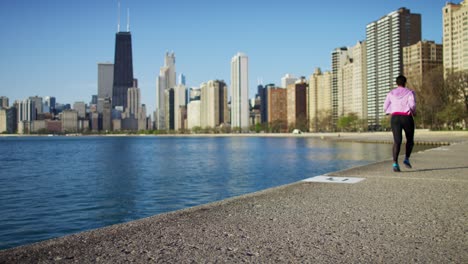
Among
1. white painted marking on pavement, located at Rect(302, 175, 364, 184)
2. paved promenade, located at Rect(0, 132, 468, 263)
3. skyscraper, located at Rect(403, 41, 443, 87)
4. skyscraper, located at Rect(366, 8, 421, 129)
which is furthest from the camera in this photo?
skyscraper, located at Rect(366, 8, 421, 129)

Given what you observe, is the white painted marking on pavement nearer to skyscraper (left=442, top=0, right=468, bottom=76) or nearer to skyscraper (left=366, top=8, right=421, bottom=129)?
skyscraper (left=442, top=0, right=468, bottom=76)

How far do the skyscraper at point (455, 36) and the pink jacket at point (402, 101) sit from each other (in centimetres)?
14444

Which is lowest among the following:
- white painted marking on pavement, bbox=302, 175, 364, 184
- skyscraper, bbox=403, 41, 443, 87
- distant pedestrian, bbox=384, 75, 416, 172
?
white painted marking on pavement, bbox=302, 175, 364, 184

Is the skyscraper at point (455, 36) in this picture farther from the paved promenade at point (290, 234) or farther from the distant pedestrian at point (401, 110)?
the paved promenade at point (290, 234)

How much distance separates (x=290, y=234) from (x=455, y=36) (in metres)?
163

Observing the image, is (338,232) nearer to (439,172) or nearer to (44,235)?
(439,172)

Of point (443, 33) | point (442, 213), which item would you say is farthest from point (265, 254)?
point (443, 33)

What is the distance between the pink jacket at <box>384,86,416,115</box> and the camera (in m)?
10.0

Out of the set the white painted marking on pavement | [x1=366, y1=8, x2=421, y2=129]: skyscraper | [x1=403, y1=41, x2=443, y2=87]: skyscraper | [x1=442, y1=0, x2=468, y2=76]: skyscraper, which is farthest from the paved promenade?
[x1=366, y1=8, x2=421, y2=129]: skyscraper

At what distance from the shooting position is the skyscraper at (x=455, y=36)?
138500 mm

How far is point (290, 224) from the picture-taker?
518 cm

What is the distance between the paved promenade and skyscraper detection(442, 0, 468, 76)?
149100 millimetres

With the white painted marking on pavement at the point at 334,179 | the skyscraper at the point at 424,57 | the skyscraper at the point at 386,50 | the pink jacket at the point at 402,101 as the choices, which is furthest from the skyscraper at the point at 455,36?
the white painted marking on pavement at the point at 334,179

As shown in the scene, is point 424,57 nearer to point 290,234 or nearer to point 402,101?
point 402,101
